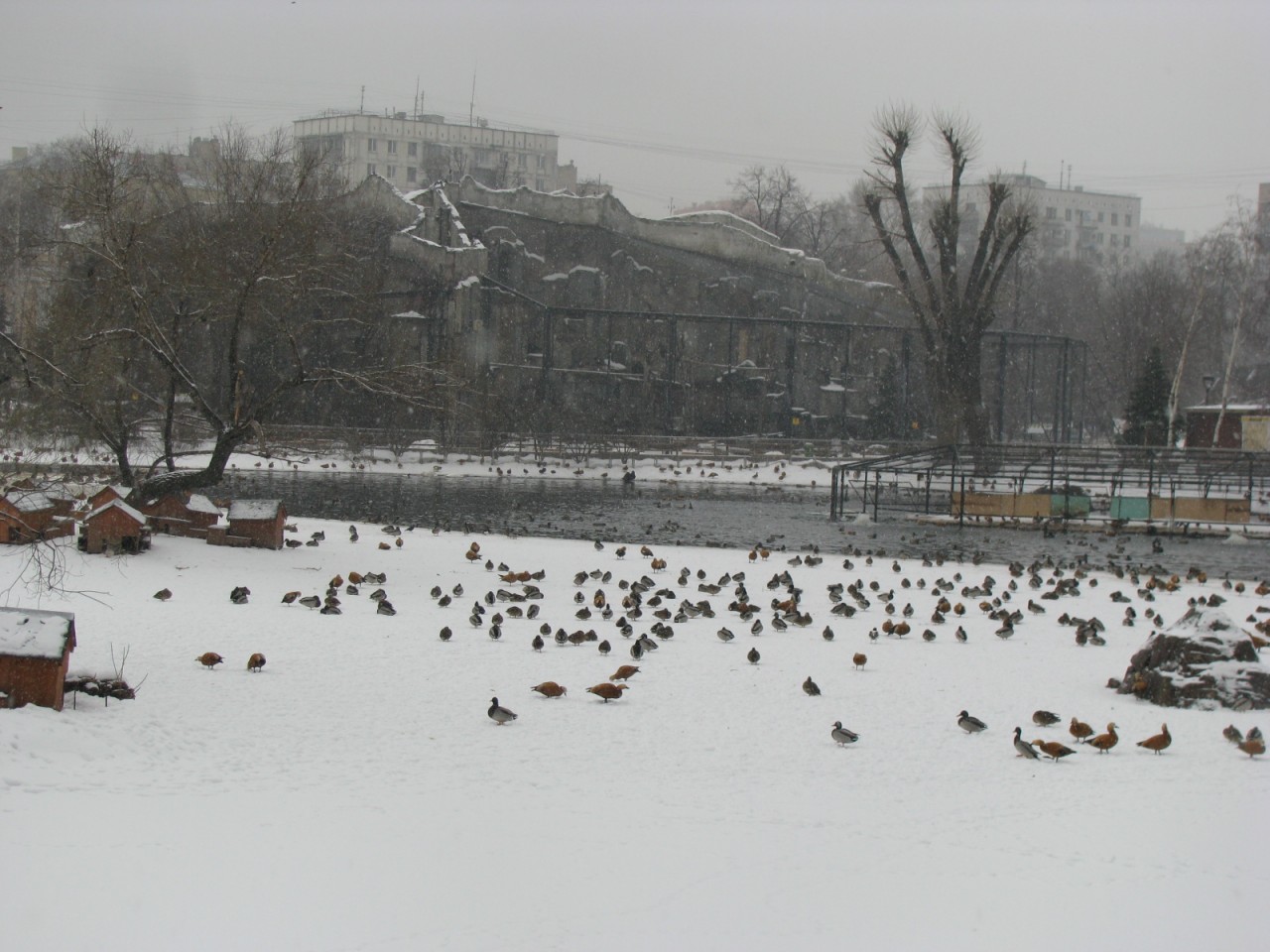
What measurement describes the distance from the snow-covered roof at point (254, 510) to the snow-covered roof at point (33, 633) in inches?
374

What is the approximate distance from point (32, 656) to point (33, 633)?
7.7 inches

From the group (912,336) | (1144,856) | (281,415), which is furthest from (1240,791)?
(912,336)

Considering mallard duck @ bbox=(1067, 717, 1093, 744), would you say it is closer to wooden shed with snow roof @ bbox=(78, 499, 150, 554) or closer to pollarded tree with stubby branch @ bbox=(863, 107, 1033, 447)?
wooden shed with snow roof @ bbox=(78, 499, 150, 554)

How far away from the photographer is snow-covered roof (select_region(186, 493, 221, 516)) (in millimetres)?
18484

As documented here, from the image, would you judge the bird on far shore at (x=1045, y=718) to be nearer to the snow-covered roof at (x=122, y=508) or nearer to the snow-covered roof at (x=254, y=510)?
the snow-covered roof at (x=122, y=508)

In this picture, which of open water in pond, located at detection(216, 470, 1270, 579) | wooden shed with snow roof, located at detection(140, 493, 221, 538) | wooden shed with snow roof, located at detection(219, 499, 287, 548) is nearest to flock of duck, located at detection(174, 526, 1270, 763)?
wooden shed with snow roof, located at detection(219, 499, 287, 548)

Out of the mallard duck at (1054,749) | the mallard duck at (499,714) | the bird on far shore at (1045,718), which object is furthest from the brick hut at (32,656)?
the bird on far shore at (1045,718)

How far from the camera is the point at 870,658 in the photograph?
12703 millimetres

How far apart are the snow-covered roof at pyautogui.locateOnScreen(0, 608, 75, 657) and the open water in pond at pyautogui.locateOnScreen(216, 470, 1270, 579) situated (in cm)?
1478

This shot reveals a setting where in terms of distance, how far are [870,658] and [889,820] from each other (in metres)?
4.73

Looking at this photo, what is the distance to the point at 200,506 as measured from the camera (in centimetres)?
1862

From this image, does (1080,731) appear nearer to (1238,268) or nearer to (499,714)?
(499,714)

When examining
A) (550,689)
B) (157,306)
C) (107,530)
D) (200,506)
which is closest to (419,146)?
(157,306)

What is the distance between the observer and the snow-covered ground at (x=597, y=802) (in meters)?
6.45
